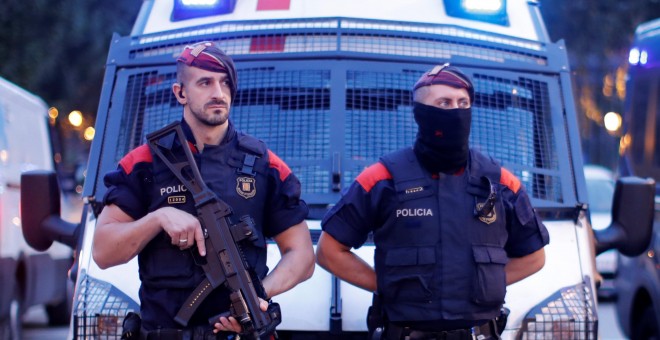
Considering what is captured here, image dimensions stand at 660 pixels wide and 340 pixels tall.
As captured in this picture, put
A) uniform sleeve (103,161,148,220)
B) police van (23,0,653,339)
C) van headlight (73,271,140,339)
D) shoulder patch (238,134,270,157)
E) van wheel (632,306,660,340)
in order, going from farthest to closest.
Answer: van wheel (632,306,660,340)
police van (23,0,653,339)
van headlight (73,271,140,339)
shoulder patch (238,134,270,157)
uniform sleeve (103,161,148,220)

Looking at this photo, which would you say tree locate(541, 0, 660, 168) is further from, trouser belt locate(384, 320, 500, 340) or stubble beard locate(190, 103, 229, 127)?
stubble beard locate(190, 103, 229, 127)

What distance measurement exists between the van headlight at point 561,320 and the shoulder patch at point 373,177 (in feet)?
3.06

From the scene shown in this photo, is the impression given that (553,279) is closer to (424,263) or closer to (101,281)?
(424,263)

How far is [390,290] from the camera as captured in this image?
3850 mm

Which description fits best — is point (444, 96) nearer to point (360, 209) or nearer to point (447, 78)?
point (447, 78)

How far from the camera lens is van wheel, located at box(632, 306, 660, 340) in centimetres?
717

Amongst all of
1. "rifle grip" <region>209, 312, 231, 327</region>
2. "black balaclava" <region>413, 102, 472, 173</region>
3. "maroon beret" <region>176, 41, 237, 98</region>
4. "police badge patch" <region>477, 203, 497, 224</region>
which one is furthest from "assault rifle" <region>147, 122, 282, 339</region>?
"police badge patch" <region>477, 203, 497, 224</region>

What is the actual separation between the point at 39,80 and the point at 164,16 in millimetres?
14266

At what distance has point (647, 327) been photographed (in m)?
7.36

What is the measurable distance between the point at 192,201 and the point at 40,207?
1229 mm

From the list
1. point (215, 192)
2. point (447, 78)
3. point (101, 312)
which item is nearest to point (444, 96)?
point (447, 78)

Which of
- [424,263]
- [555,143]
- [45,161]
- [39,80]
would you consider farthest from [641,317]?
[39,80]

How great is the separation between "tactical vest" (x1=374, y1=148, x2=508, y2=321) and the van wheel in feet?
12.1

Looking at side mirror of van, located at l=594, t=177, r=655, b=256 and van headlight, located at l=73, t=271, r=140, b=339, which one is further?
side mirror of van, located at l=594, t=177, r=655, b=256
